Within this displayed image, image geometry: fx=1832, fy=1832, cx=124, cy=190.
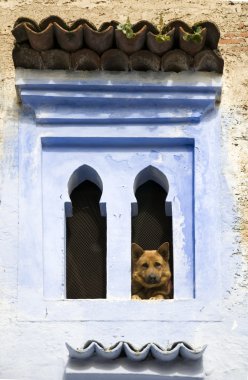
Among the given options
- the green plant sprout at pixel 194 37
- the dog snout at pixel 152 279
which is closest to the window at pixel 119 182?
the dog snout at pixel 152 279

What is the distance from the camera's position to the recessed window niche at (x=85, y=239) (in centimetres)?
946

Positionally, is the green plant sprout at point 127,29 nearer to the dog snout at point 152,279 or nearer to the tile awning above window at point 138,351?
the dog snout at point 152,279

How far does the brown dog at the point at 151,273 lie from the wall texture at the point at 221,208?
0.33 metres

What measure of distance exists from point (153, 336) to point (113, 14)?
2.04 m

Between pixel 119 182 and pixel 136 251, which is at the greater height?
pixel 119 182

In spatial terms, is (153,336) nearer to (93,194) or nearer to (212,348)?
(212,348)

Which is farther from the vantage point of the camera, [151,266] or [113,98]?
[113,98]

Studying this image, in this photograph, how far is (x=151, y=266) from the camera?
30.9 ft

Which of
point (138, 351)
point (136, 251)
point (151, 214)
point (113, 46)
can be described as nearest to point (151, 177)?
point (151, 214)

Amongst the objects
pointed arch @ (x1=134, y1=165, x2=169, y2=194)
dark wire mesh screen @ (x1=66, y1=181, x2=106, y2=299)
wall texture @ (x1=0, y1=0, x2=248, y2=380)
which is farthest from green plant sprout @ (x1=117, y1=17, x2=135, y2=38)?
dark wire mesh screen @ (x1=66, y1=181, x2=106, y2=299)

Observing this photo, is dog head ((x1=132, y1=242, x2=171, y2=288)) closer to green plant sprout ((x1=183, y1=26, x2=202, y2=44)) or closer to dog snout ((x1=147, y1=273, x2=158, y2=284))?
dog snout ((x1=147, y1=273, x2=158, y2=284))

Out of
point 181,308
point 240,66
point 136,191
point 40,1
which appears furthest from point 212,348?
point 40,1

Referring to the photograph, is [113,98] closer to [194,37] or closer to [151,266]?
[194,37]

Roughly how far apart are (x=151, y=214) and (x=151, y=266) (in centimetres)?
35
